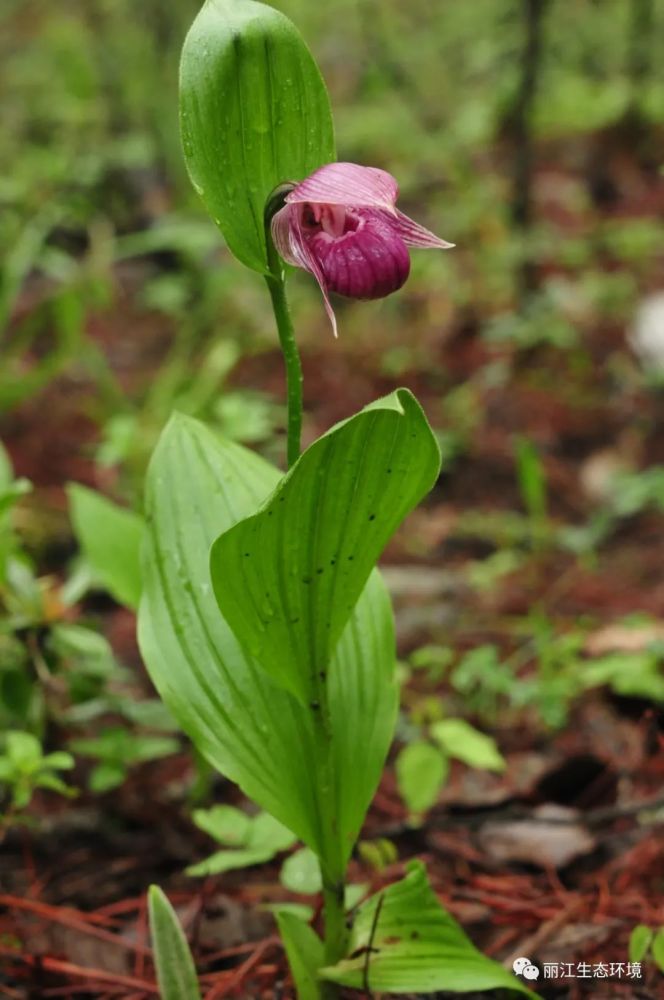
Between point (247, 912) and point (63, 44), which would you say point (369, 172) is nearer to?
point (247, 912)

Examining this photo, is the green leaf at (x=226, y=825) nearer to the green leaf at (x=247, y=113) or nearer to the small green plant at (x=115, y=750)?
the small green plant at (x=115, y=750)

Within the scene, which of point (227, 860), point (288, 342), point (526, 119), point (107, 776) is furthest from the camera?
point (526, 119)

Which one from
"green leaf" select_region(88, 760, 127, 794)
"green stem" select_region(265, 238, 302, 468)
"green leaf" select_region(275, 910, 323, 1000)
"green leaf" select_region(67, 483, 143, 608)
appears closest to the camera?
"green stem" select_region(265, 238, 302, 468)

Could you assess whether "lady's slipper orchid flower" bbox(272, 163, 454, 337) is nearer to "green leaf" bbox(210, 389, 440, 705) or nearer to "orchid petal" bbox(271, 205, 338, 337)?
"orchid petal" bbox(271, 205, 338, 337)

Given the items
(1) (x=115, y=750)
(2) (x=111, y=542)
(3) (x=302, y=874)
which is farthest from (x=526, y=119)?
(3) (x=302, y=874)

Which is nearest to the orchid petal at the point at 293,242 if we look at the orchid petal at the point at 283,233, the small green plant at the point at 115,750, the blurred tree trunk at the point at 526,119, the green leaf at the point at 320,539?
the orchid petal at the point at 283,233

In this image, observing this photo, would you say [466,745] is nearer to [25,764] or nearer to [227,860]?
[227,860]

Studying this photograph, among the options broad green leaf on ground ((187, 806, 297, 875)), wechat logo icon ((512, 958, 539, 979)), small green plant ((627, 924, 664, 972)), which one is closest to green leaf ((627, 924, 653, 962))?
small green plant ((627, 924, 664, 972))

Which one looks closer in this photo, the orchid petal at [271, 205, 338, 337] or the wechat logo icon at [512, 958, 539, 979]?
the orchid petal at [271, 205, 338, 337]
